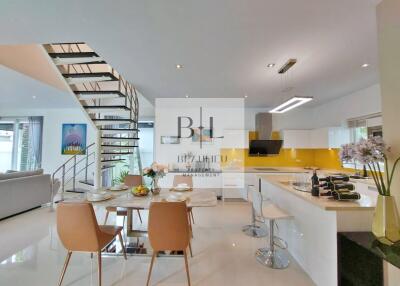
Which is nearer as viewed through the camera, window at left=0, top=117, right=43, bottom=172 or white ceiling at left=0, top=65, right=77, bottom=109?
white ceiling at left=0, top=65, right=77, bottom=109

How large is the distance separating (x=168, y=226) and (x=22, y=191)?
12.6 ft

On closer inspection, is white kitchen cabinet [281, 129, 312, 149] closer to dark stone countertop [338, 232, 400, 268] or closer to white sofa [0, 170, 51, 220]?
dark stone countertop [338, 232, 400, 268]

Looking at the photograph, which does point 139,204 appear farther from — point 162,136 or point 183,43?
point 162,136

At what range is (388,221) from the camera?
136 cm

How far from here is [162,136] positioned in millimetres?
5629

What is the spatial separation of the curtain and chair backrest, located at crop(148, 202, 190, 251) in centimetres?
611

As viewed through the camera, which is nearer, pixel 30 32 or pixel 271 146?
pixel 30 32

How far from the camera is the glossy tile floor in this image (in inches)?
81.7


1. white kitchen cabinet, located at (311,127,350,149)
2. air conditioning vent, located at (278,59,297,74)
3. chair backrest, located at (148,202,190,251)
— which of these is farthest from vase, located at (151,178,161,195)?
white kitchen cabinet, located at (311,127,350,149)

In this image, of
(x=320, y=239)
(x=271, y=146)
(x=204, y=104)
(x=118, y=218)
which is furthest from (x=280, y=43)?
(x=118, y=218)

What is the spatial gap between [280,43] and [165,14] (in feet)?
4.25

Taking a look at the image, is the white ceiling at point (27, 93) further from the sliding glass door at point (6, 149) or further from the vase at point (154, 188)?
the vase at point (154, 188)

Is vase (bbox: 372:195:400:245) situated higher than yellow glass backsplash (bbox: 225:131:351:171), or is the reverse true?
yellow glass backsplash (bbox: 225:131:351:171)

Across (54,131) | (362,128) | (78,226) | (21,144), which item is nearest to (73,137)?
(54,131)
